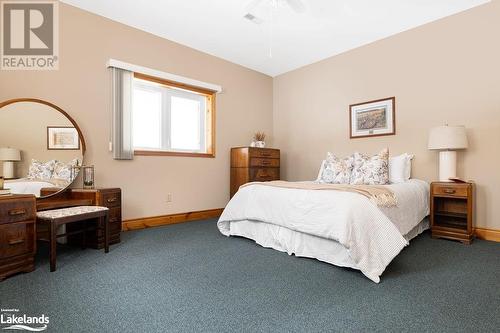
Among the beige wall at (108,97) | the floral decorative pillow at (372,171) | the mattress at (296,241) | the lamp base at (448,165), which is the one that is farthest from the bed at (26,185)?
the lamp base at (448,165)

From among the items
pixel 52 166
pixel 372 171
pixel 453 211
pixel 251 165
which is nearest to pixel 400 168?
pixel 372 171

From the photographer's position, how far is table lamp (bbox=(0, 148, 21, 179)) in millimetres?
2453

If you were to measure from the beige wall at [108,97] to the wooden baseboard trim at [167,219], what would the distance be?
76 millimetres

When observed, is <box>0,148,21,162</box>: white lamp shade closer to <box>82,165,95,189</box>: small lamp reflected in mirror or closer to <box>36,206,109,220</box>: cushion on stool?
<box>82,165,95,189</box>: small lamp reflected in mirror

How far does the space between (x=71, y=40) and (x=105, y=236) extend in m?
2.27

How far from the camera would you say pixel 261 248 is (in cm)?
265

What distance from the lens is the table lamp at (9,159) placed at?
2.45m

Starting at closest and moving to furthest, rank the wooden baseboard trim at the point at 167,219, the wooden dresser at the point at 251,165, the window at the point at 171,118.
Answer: the wooden baseboard trim at the point at 167,219 → the window at the point at 171,118 → the wooden dresser at the point at 251,165

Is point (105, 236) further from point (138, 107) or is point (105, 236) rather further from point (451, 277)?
point (451, 277)

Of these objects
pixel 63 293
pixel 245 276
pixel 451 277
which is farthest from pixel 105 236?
pixel 451 277

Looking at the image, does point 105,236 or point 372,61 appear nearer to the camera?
point 105,236

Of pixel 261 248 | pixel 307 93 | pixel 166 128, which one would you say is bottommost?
pixel 261 248

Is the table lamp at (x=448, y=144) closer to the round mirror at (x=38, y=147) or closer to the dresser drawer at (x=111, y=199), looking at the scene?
the dresser drawer at (x=111, y=199)

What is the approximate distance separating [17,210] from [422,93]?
448 cm
